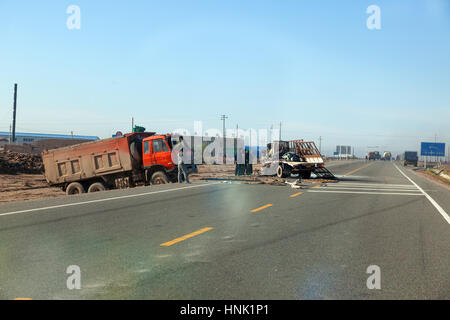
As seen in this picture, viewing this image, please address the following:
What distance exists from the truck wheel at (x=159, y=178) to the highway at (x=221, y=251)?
27.3 feet

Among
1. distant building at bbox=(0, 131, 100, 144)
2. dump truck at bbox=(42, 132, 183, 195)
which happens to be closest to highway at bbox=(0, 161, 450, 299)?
dump truck at bbox=(42, 132, 183, 195)

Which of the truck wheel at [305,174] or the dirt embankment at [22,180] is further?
the truck wheel at [305,174]

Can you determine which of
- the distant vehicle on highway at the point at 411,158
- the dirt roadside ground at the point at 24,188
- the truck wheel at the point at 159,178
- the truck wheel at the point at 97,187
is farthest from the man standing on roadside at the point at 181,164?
the distant vehicle on highway at the point at 411,158

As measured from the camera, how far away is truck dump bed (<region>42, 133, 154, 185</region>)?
20.0 metres

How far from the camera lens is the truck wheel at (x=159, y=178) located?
20.0 m

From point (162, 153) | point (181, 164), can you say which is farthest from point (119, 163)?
point (181, 164)

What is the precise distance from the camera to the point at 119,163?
66.0ft

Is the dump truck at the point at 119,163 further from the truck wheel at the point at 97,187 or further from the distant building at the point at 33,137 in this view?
the distant building at the point at 33,137

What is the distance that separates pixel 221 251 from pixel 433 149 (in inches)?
2818

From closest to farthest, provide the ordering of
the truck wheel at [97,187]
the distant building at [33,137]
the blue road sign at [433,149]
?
the truck wheel at [97,187], the blue road sign at [433,149], the distant building at [33,137]

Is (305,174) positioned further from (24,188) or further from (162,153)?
(24,188)

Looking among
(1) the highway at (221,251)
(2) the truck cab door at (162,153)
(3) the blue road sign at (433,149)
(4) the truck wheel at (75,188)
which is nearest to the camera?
(1) the highway at (221,251)

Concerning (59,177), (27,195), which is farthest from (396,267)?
(27,195)
